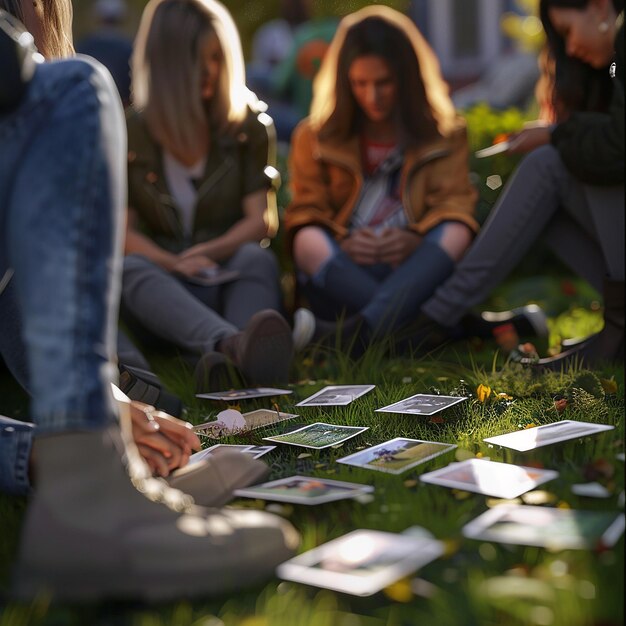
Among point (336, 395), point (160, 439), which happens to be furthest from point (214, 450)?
point (336, 395)

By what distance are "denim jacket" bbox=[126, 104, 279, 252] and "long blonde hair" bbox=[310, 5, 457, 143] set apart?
1.07ft

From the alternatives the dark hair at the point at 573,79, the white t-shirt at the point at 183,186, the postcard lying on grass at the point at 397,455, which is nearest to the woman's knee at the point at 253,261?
the white t-shirt at the point at 183,186

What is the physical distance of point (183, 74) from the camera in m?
3.73

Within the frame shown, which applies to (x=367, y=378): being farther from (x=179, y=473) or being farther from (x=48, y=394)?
(x=48, y=394)

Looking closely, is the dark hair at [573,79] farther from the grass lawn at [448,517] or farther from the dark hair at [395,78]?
the grass lawn at [448,517]

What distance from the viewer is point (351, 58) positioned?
12.8 feet

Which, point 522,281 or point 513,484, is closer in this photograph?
Answer: point 513,484

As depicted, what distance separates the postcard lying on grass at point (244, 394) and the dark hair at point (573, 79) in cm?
153

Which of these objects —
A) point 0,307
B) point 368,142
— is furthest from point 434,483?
point 368,142

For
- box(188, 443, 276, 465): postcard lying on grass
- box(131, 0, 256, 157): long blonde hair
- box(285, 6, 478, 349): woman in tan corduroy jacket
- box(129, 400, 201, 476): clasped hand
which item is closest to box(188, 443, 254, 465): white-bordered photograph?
box(188, 443, 276, 465): postcard lying on grass

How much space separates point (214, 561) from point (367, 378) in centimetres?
177

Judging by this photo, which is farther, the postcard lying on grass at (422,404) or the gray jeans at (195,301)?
the gray jeans at (195,301)

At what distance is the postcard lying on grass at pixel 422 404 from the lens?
2.45 metres

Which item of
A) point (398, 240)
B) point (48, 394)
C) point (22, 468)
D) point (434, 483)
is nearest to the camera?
point (48, 394)
